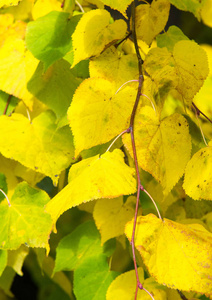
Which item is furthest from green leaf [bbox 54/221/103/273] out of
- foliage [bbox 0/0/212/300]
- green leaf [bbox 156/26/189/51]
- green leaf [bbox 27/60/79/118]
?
green leaf [bbox 156/26/189/51]

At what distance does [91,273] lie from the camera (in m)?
0.77

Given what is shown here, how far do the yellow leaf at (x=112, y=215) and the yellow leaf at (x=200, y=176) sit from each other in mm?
137

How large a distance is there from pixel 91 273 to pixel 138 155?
10.3 inches

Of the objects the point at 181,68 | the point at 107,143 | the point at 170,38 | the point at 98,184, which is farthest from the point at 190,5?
the point at 98,184

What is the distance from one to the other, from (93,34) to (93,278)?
0.39 m

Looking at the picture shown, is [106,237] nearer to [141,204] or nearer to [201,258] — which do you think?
[141,204]

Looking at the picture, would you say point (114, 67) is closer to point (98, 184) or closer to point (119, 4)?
point (119, 4)

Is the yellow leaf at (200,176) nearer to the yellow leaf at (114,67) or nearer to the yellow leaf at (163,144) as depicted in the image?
the yellow leaf at (163,144)

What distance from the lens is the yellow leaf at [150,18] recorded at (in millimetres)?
739

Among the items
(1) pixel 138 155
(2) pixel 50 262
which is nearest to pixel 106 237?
(1) pixel 138 155

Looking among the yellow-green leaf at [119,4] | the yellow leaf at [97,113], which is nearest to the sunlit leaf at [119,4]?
the yellow-green leaf at [119,4]

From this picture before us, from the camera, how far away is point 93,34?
2.26ft

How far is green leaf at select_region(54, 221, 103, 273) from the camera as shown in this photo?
0.80 m

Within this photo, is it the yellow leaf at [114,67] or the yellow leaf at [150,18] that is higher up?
the yellow leaf at [150,18]
